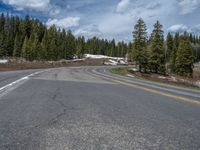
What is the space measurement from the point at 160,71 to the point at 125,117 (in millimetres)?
49801

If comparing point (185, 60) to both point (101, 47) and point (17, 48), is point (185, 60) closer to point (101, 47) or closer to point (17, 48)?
point (17, 48)

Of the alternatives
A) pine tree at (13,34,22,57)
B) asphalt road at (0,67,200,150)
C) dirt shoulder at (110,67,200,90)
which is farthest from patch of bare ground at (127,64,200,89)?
pine tree at (13,34,22,57)

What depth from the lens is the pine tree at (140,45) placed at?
5034cm

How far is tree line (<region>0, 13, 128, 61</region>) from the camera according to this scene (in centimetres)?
9000

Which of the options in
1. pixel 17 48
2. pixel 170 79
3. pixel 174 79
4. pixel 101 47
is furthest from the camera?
pixel 101 47

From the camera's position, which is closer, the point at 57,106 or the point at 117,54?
the point at 57,106

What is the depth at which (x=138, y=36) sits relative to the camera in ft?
169

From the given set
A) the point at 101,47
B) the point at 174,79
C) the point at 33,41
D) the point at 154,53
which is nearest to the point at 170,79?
the point at 174,79

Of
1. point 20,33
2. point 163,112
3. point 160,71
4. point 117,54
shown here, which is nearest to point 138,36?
point 160,71

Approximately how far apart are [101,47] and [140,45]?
101m

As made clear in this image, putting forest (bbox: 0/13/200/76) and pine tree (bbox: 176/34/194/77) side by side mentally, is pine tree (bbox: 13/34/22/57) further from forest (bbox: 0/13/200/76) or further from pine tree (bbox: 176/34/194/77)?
pine tree (bbox: 176/34/194/77)

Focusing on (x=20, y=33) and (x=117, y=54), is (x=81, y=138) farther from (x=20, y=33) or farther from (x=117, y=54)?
(x=117, y=54)

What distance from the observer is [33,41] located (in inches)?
3740

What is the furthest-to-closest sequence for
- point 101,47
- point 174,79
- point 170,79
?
point 101,47, point 170,79, point 174,79
